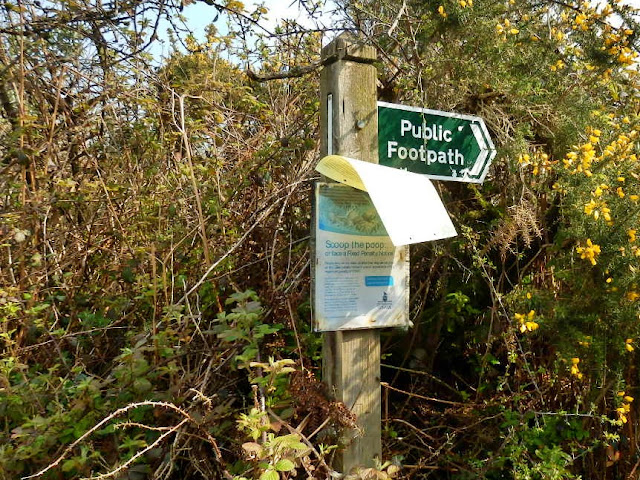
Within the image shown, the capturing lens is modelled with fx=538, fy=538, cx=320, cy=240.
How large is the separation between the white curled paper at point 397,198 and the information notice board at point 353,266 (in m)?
0.07

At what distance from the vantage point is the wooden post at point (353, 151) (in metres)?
1.91

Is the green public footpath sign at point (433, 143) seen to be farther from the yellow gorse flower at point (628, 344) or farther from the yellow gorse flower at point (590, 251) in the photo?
the yellow gorse flower at point (628, 344)

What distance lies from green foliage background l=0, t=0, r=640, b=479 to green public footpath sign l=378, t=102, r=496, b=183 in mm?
255

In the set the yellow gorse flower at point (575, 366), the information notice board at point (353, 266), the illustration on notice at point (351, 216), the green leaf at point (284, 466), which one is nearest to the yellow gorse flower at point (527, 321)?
the yellow gorse flower at point (575, 366)

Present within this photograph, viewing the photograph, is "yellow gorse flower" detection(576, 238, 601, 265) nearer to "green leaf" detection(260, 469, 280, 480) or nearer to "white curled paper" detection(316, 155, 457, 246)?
"white curled paper" detection(316, 155, 457, 246)

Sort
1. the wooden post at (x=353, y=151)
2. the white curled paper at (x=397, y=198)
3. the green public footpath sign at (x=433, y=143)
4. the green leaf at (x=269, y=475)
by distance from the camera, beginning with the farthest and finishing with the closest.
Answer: the green public footpath sign at (x=433, y=143), the wooden post at (x=353, y=151), the white curled paper at (x=397, y=198), the green leaf at (x=269, y=475)

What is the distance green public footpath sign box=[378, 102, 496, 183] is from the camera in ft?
6.73

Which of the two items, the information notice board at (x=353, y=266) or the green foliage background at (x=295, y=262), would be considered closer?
the information notice board at (x=353, y=266)

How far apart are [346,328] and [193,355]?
0.89 m

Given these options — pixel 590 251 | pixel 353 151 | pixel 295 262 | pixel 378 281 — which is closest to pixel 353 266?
pixel 378 281

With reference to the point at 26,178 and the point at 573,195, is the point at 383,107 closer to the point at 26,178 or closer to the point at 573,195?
the point at 573,195

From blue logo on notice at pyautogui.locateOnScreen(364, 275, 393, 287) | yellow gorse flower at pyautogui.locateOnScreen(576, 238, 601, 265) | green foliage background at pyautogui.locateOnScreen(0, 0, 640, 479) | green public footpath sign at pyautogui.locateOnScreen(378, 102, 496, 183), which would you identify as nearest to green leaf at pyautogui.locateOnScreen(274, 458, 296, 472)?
green foliage background at pyautogui.locateOnScreen(0, 0, 640, 479)

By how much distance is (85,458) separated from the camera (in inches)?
74.0

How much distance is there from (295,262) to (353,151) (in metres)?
0.91
